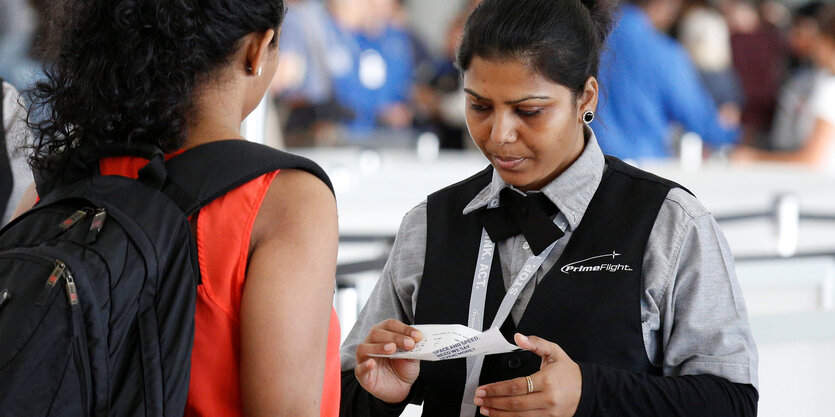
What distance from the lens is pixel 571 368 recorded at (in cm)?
130

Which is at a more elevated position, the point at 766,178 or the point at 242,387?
the point at 766,178

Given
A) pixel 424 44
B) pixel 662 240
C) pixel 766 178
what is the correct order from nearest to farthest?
pixel 662 240
pixel 766 178
pixel 424 44

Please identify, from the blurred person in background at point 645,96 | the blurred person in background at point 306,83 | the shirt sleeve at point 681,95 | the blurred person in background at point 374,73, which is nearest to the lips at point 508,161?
the blurred person in background at point 645,96

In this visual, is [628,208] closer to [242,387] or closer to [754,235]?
[242,387]

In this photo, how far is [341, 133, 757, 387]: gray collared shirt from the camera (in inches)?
54.0

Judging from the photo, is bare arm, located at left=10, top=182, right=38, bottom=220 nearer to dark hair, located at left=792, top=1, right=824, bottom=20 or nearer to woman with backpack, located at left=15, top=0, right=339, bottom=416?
woman with backpack, located at left=15, top=0, right=339, bottom=416

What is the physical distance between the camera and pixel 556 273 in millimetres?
1427

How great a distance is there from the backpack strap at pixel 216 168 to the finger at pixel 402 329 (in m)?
0.30

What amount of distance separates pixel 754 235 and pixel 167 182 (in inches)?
133

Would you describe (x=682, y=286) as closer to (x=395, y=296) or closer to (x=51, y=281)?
(x=395, y=296)

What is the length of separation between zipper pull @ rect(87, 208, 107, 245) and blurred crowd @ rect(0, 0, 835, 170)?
3.59 m

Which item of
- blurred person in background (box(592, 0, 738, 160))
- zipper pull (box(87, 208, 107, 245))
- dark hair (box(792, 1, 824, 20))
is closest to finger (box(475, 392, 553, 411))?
zipper pull (box(87, 208, 107, 245))

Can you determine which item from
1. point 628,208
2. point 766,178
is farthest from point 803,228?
point 628,208

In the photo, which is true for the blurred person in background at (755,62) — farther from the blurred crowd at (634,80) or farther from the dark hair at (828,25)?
the dark hair at (828,25)
